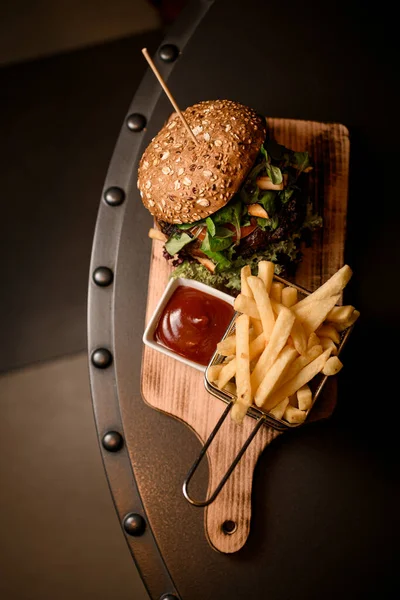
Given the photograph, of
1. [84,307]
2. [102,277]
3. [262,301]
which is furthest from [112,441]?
[84,307]

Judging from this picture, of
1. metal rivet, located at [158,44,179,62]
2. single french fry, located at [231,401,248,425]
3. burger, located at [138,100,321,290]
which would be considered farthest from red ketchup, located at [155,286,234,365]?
metal rivet, located at [158,44,179,62]

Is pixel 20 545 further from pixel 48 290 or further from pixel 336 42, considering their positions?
pixel 336 42

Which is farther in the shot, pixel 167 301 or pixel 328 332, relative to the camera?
pixel 167 301

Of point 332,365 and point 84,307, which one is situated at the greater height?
point 84,307

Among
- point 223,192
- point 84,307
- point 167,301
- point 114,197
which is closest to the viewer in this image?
point 223,192

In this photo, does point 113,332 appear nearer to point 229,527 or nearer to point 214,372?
point 214,372

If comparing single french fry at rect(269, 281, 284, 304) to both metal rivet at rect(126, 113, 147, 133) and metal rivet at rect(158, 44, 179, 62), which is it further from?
metal rivet at rect(158, 44, 179, 62)

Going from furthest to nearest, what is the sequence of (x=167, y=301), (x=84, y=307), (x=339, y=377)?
(x=84, y=307), (x=339, y=377), (x=167, y=301)
